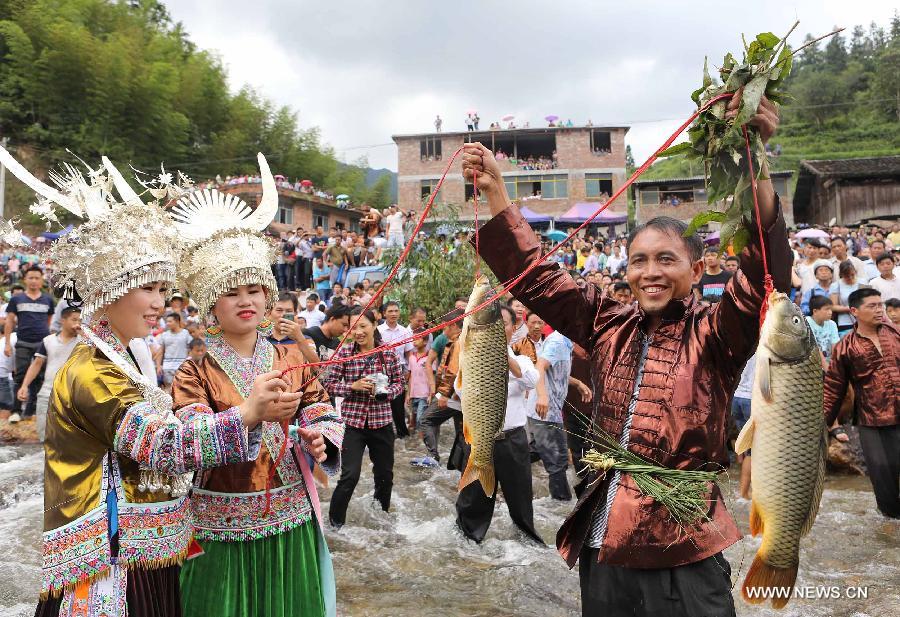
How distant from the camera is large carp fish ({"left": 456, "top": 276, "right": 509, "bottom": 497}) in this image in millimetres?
3176

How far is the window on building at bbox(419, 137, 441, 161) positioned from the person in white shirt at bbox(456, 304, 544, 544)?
32.2 metres

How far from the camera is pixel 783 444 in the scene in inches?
81.9

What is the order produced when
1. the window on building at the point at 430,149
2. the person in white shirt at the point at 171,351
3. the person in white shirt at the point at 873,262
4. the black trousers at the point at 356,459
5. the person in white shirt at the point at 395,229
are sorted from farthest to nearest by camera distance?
the window on building at the point at 430,149 → the person in white shirt at the point at 395,229 → the person in white shirt at the point at 171,351 → the person in white shirt at the point at 873,262 → the black trousers at the point at 356,459

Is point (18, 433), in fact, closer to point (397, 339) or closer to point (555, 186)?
point (397, 339)

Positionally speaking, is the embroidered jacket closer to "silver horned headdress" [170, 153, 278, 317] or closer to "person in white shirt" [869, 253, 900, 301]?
"silver horned headdress" [170, 153, 278, 317]

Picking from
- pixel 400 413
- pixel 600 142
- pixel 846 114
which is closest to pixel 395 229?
pixel 400 413

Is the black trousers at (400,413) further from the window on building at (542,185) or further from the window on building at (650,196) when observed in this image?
the window on building at (542,185)

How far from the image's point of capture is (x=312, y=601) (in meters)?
3.08

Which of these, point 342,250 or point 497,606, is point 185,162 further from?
point 497,606

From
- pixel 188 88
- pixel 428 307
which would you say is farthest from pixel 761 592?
pixel 188 88

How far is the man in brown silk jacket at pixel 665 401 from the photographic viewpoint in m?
2.27

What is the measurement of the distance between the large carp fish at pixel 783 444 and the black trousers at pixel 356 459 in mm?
4579

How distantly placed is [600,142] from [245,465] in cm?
3612

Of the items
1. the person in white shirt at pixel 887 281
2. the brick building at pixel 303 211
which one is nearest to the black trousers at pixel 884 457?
the person in white shirt at pixel 887 281
